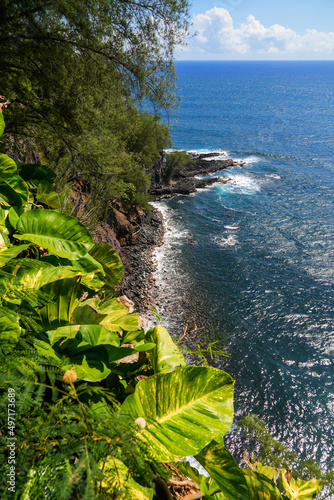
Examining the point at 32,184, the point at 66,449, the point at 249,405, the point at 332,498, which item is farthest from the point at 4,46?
the point at 332,498

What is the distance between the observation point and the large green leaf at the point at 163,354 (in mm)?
2113

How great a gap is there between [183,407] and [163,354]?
485 millimetres

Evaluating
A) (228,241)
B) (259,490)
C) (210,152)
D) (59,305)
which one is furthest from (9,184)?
(210,152)

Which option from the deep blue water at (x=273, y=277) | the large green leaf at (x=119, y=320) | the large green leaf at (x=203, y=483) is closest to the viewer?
the large green leaf at (x=203, y=483)

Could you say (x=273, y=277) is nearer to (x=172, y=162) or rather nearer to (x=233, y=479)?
(x=233, y=479)

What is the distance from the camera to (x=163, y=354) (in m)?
2.18

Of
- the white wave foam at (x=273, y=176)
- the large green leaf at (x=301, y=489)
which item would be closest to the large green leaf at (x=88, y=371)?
the large green leaf at (x=301, y=489)

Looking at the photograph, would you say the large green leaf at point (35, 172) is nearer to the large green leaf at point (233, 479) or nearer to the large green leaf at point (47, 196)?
the large green leaf at point (47, 196)

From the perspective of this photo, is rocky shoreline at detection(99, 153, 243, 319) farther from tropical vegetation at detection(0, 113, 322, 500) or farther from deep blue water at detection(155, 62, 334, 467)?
tropical vegetation at detection(0, 113, 322, 500)

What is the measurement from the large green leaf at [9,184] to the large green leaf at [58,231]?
42cm

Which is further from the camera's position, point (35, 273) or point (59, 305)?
point (35, 273)

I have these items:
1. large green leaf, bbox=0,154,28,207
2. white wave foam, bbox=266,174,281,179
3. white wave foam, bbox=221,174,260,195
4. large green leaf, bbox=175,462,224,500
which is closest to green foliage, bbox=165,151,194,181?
white wave foam, bbox=221,174,260,195

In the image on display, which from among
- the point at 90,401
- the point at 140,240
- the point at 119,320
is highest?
the point at 90,401

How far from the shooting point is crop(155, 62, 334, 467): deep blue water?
42.3ft
